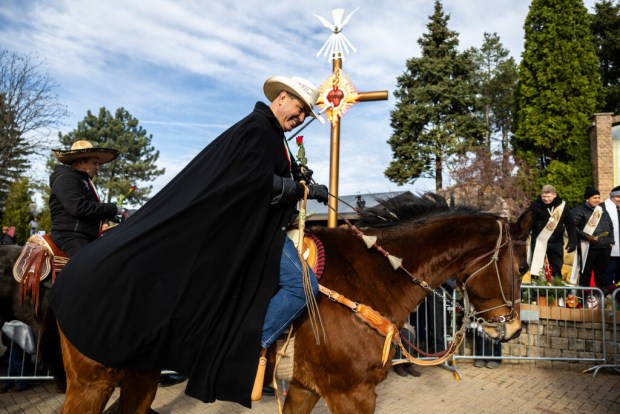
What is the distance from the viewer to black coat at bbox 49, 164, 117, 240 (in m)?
4.09

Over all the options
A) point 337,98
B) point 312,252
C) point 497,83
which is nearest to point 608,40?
point 497,83

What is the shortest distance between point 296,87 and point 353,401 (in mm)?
2094

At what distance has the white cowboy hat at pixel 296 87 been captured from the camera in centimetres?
281

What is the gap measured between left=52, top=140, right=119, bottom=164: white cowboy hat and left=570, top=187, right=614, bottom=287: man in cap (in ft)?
28.2

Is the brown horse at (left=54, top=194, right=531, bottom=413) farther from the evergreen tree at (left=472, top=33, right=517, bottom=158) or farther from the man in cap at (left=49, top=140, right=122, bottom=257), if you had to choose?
the evergreen tree at (left=472, top=33, right=517, bottom=158)

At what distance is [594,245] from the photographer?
27.8ft

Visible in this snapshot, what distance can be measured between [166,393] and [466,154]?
27459 mm

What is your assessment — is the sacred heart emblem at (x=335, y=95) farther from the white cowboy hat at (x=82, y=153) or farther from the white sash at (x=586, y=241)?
the white sash at (x=586, y=241)

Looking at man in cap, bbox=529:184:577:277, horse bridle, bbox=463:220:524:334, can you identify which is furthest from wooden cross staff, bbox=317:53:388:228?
horse bridle, bbox=463:220:524:334

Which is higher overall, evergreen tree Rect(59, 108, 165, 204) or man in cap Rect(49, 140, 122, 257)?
evergreen tree Rect(59, 108, 165, 204)

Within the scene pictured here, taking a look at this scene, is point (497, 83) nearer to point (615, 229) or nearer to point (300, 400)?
point (615, 229)

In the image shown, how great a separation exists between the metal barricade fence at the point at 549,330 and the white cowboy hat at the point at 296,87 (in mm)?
5001

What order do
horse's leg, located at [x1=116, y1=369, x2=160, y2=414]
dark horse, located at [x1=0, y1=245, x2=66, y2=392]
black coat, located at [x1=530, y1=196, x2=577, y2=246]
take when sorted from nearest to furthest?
horse's leg, located at [x1=116, y1=369, x2=160, y2=414]
dark horse, located at [x1=0, y1=245, x2=66, y2=392]
black coat, located at [x1=530, y1=196, x2=577, y2=246]

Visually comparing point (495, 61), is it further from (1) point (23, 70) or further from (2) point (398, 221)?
(2) point (398, 221)
